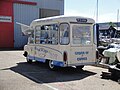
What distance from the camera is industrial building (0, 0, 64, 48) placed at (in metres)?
31.0

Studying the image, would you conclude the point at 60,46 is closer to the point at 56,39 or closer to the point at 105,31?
the point at 56,39

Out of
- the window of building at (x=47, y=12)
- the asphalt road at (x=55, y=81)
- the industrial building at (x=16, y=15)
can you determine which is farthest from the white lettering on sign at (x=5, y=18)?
the asphalt road at (x=55, y=81)

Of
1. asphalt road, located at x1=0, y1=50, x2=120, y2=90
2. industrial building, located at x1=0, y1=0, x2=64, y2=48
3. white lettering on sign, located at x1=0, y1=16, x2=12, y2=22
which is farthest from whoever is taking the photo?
industrial building, located at x1=0, y1=0, x2=64, y2=48

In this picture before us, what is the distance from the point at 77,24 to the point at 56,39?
1250mm

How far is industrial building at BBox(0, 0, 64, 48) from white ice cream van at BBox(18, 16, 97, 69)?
18.7 meters

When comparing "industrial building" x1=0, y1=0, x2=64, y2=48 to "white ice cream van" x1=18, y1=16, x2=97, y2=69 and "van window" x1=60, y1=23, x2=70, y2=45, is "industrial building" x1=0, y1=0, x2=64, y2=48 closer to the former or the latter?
"white ice cream van" x1=18, y1=16, x2=97, y2=69

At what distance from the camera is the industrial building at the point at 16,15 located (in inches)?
1219

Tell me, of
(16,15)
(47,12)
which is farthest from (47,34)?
(47,12)

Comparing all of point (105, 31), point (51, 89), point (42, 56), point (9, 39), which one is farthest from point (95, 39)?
point (105, 31)

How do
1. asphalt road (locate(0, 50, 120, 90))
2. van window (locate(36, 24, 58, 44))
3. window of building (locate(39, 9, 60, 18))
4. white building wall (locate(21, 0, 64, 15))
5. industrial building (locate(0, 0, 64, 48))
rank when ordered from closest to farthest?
1. asphalt road (locate(0, 50, 120, 90))
2. van window (locate(36, 24, 58, 44))
3. industrial building (locate(0, 0, 64, 48))
4. white building wall (locate(21, 0, 64, 15))
5. window of building (locate(39, 9, 60, 18))

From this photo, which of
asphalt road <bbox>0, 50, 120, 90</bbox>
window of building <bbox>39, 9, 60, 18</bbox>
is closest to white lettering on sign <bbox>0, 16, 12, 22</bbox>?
window of building <bbox>39, 9, 60, 18</bbox>

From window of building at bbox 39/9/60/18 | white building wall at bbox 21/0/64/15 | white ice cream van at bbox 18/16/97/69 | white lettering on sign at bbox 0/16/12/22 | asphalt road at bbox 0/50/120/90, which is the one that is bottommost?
asphalt road at bbox 0/50/120/90

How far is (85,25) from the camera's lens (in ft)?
39.3

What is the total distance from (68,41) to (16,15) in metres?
21.6
